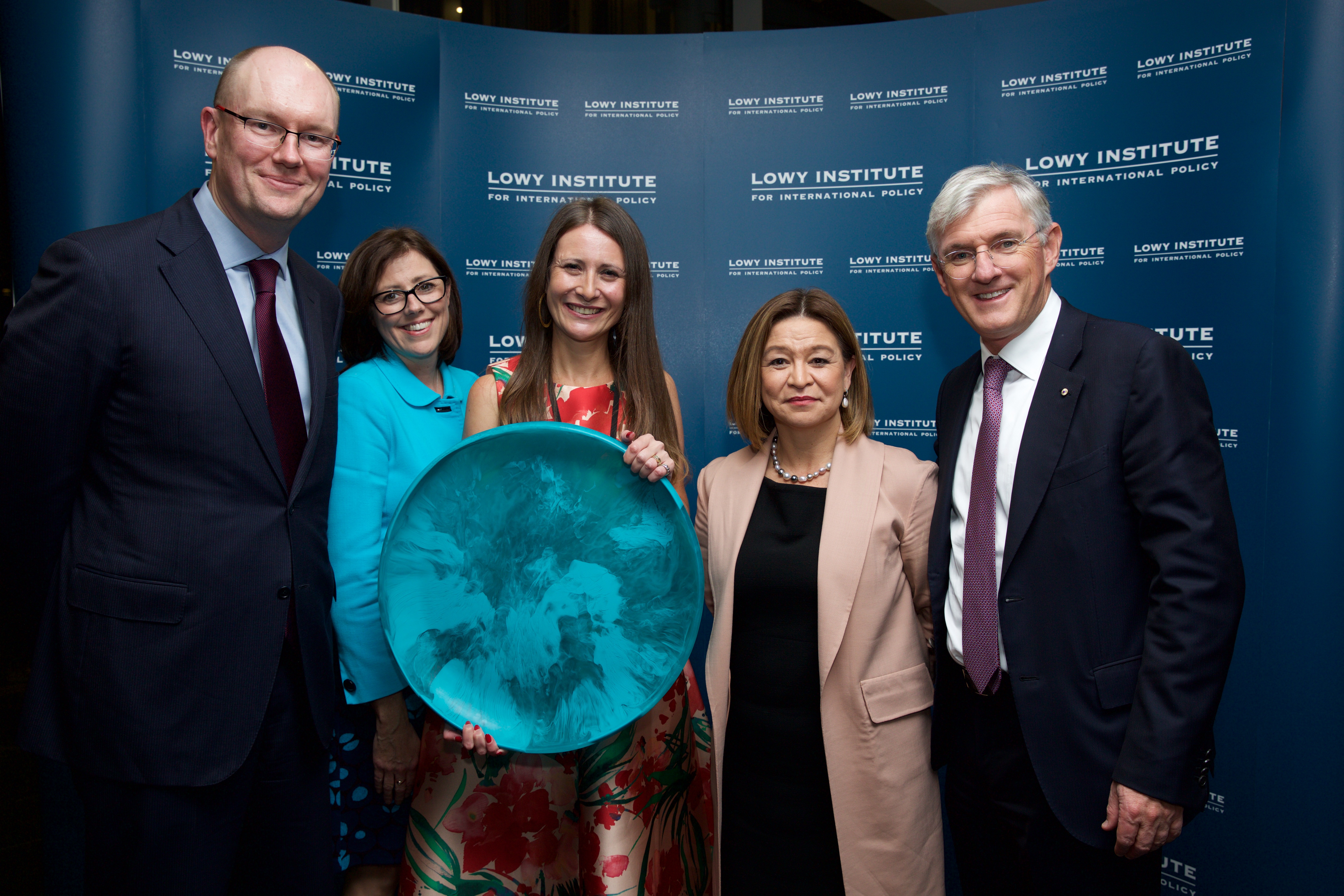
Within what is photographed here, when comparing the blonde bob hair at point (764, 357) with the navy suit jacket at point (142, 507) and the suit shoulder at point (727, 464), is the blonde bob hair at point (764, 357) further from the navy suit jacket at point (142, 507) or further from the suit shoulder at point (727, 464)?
the navy suit jacket at point (142, 507)

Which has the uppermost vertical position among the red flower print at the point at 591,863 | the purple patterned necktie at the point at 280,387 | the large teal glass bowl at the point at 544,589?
the purple patterned necktie at the point at 280,387

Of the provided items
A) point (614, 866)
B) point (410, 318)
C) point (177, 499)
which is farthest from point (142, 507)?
point (614, 866)

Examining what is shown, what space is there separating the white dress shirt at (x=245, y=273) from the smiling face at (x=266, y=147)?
0.06 ft

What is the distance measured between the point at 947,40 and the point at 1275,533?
1.98 metres

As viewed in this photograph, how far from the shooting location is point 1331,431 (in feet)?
7.23

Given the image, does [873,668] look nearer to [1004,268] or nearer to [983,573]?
[983,573]

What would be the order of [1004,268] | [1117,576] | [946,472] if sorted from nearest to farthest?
[1117,576]
[1004,268]
[946,472]

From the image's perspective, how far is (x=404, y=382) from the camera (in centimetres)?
189

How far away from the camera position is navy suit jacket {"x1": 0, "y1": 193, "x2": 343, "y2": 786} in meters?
1.30

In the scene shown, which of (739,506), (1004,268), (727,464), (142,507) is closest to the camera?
(142,507)

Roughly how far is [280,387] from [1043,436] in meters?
1.45

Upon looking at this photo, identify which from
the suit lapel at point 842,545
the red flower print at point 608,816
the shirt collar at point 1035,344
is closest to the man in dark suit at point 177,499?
the red flower print at point 608,816

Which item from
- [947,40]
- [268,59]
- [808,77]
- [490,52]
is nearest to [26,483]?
[268,59]

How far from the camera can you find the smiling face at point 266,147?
1.42 m
